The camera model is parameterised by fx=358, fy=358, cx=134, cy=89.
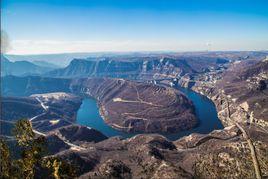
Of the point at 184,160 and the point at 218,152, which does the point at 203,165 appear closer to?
the point at 218,152

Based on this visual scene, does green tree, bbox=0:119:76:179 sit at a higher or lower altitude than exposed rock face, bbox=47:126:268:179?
higher

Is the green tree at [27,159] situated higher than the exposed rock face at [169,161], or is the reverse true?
the green tree at [27,159]

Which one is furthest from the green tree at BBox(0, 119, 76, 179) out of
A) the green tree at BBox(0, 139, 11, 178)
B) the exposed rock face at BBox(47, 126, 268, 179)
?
the exposed rock face at BBox(47, 126, 268, 179)

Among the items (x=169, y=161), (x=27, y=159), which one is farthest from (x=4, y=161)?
(x=169, y=161)

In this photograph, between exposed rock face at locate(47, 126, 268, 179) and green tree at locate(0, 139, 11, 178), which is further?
exposed rock face at locate(47, 126, 268, 179)

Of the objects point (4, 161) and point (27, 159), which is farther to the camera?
point (27, 159)

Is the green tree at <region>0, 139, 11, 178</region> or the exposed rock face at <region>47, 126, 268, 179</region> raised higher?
the green tree at <region>0, 139, 11, 178</region>

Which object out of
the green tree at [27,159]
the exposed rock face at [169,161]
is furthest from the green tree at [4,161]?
the exposed rock face at [169,161]

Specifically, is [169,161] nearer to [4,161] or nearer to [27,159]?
[27,159]

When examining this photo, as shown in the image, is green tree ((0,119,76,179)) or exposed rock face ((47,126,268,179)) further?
exposed rock face ((47,126,268,179))

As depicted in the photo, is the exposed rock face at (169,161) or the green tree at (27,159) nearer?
the green tree at (27,159)

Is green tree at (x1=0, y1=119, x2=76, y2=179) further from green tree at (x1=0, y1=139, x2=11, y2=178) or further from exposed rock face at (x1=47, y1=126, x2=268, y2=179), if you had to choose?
exposed rock face at (x1=47, y1=126, x2=268, y2=179)

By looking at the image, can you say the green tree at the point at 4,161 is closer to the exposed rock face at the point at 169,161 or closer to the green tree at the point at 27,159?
the green tree at the point at 27,159
